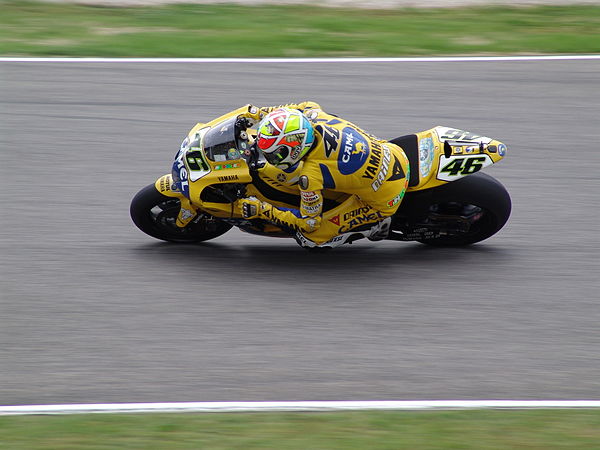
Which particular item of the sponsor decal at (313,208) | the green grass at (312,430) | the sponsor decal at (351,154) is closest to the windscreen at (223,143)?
the sponsor decal at (313,208)

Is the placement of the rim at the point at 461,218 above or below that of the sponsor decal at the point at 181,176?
below

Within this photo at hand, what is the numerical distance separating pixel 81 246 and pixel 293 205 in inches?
75.8

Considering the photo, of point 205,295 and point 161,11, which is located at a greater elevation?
point 161,11

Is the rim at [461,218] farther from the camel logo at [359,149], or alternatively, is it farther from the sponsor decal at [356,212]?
the camel logo at [359,149]

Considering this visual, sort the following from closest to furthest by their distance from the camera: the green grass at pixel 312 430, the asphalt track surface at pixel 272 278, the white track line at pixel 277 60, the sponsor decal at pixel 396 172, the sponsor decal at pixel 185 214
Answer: the green grass at pixel 312 430
the asphalt track surface at pixel 272 278
the sponsor decal at pixel 396 172
the sponsor decal at pixel 185 214
the white track line at pixel 277 60

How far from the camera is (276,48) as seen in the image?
11734mm

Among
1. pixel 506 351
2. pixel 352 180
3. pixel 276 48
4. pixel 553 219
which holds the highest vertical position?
pixel 276 48

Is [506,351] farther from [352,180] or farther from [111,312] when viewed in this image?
[111,312]

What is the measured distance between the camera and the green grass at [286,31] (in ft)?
38.4

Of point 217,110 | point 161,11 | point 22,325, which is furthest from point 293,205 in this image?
→ point 161,11

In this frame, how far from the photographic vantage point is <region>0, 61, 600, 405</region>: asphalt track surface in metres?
6.21

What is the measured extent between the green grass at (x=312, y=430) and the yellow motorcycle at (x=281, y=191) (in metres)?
2.01

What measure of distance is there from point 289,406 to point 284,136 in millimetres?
1977

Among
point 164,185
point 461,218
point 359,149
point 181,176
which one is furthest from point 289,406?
point 461,218
